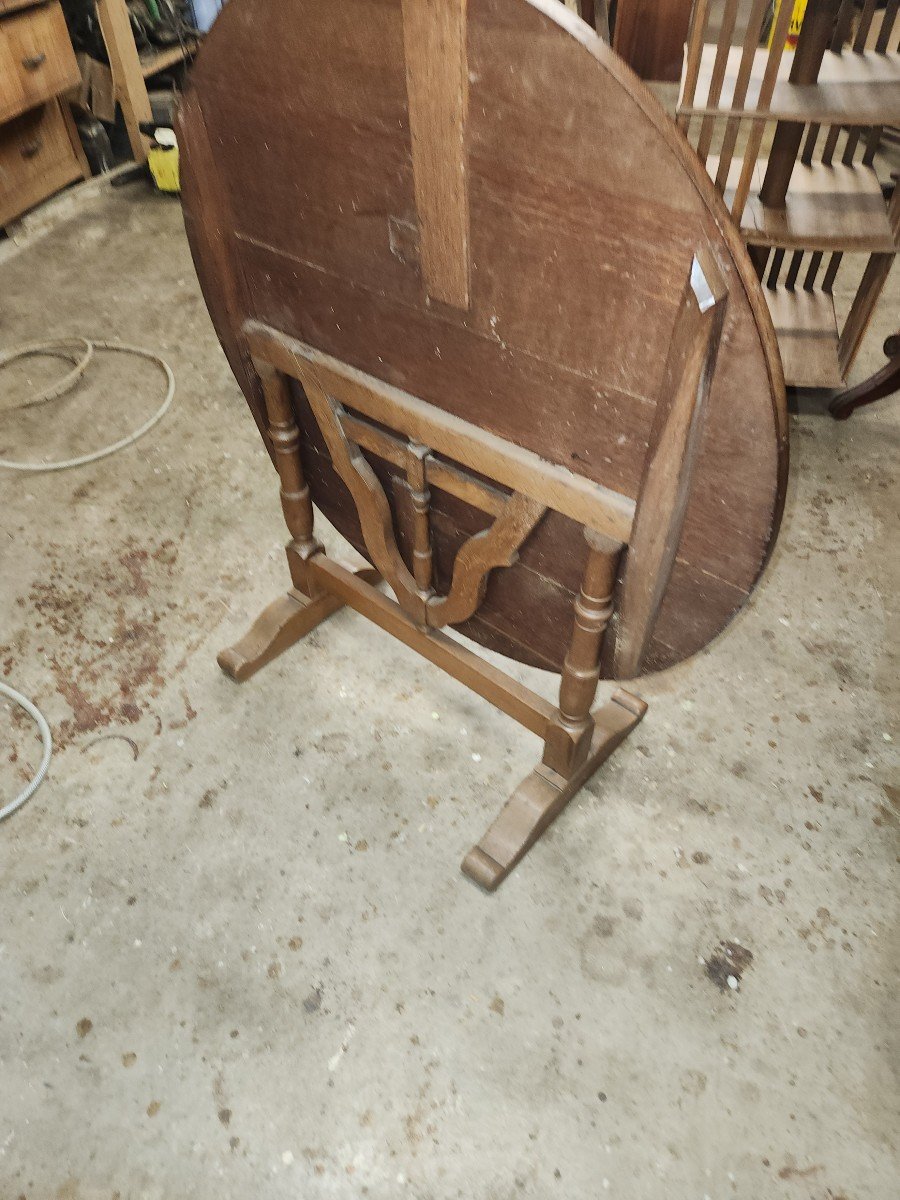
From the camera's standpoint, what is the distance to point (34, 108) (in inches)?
135

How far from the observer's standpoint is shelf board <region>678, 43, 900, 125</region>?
1.88m

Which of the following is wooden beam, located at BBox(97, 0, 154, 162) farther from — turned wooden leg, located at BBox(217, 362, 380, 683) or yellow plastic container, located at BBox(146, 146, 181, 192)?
turned wooden leg, located at BBox(217, 362, 380, 683)

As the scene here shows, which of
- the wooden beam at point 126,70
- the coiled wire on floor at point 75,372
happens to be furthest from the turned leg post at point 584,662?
the wooden beam at point 126,70

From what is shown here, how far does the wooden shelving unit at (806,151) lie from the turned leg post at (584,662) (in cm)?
123

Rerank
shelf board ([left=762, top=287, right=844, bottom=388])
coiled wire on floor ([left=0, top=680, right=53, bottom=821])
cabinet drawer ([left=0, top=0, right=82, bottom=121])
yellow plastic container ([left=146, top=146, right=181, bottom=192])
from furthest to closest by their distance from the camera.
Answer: yellow plastic container ([left=146, top=146, right=181, bottom=192]), cabinet drawer ([left=0, top=0, right=82, bottom=121]), shelf board ([left=762, top=287, right=844, bottom=388]), coiled wire on floor ([left=0, top=680, right=53, bottom=821])

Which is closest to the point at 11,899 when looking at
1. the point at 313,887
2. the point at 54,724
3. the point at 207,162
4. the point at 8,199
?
the point at 54,724

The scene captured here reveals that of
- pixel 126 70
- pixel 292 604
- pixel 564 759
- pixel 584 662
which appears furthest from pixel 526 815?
pixel 126 70

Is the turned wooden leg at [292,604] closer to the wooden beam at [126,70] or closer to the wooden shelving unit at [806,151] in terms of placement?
the wooden shelving unit at [806,151]

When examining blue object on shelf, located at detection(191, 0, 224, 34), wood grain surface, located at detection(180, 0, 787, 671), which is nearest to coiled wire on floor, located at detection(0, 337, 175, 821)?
wood grain surface, located at detection(180, 0, 787, 671)

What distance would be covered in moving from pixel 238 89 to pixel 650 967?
1.52 m

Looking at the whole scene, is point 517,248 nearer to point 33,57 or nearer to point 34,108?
point 33,57

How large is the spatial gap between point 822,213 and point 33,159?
3.14m

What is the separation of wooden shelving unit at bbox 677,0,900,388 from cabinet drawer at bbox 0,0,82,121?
2.42 m

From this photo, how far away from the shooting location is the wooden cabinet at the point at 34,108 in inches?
120
